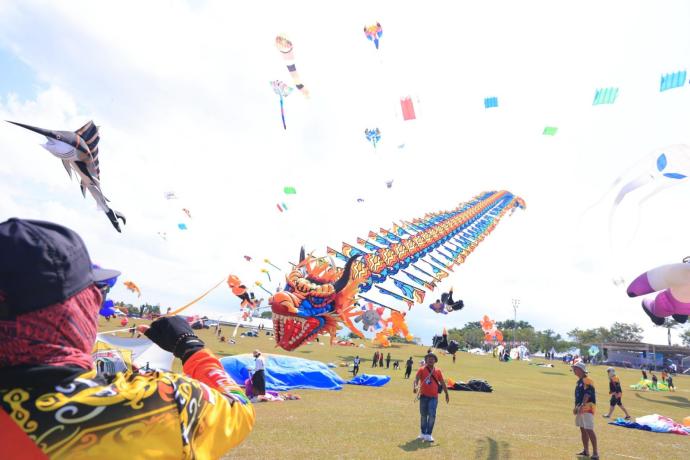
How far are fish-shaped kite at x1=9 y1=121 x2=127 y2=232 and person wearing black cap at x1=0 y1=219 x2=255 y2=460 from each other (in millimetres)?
7778

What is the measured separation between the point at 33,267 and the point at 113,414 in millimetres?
503

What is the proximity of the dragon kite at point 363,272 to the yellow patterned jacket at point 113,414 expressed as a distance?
8712 mm

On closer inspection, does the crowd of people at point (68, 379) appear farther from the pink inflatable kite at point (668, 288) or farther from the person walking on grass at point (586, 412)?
the person walking on grass at point (586, 412)

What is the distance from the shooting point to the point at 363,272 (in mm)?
14312

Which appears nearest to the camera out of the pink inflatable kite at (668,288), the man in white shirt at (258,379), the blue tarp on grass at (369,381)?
the pink inflatable kite at (668,288)

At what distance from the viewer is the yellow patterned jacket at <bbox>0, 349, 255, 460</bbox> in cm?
129

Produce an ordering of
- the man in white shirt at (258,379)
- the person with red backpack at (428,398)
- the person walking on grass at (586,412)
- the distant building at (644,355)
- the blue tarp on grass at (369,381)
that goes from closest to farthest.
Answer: the person walking on grass at (586,412)
the person with red backpack at (428,398)
the man in white shirt at (258,379)
the blue tarp on grass at (369,381)
the distant building at (644,355)

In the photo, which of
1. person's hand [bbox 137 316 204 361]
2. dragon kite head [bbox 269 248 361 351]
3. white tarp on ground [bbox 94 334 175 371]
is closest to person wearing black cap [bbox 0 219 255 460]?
person's hand [bbox 137 316 204 361]

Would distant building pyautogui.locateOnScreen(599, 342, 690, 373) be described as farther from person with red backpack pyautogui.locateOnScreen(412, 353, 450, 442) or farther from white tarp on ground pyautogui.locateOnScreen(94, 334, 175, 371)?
white tarp on ground pyautogui.locateOnScreen(94, 334, 175, 371)

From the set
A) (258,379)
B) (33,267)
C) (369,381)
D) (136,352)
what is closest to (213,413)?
(33,267)

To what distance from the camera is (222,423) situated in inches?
62.1

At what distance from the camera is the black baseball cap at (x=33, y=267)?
1344 mm

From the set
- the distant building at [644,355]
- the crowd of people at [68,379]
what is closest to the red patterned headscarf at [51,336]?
the crowd of people at [68,379]

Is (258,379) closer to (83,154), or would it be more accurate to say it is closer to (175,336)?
(83,154)
